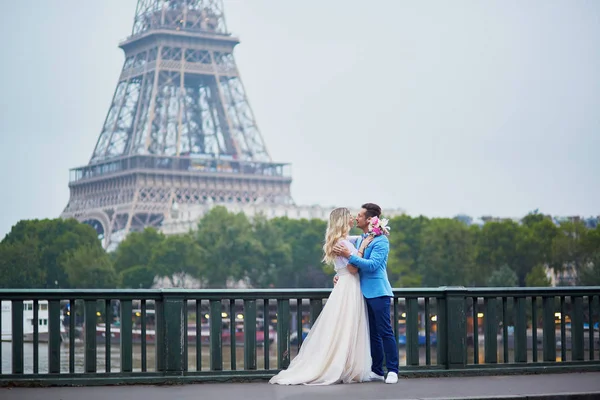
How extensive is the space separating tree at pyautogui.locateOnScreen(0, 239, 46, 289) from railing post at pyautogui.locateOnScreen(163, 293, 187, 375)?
7129 cm

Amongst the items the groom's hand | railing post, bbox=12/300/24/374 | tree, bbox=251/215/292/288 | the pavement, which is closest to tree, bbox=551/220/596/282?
tree, bbox=251/215/292/288

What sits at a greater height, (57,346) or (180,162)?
(180,162)

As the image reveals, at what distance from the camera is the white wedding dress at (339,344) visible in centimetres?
1132

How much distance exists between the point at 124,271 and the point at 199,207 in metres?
15.5

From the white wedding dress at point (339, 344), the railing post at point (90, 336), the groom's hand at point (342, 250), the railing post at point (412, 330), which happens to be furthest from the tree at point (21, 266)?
the groom's hand at point (342, 250)

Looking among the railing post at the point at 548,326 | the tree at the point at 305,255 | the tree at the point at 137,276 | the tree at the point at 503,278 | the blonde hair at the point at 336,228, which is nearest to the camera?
the blonde hair at the point at 336,228

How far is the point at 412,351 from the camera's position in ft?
40.4

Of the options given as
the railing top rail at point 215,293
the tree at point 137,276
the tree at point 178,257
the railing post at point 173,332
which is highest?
the railing top rail at point 215,293

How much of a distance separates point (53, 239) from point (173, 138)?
19.6m

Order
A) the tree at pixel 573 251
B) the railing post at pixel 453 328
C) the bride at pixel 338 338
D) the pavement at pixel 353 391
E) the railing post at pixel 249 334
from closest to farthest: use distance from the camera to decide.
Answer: the pavement at pixel 353 391
the bride at pixel 338 338
the railing post at pixel 249 334
the railing post at pixel 453 328
the tree at pixel 573 251

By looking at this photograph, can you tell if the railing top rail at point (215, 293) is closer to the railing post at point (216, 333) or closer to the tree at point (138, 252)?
the railing post at point (216, 333)

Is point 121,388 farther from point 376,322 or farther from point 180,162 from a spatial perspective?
point 180,162

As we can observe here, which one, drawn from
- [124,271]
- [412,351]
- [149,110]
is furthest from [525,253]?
[412,351]

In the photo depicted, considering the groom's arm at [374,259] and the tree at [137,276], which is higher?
the groom's arm at [374,259]
